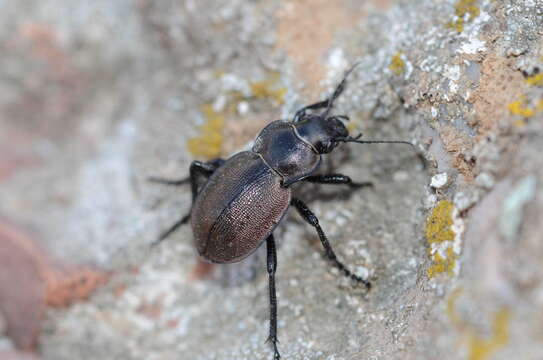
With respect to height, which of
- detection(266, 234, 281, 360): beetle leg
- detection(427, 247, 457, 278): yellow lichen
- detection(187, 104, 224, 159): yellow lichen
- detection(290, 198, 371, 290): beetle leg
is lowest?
detection(266, 234, 281, 360): beetle leg

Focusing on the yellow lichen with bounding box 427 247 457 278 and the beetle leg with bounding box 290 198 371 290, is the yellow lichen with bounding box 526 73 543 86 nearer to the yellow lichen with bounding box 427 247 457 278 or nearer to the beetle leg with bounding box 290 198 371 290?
the yellow lichen with bounding box 427 247 457 278

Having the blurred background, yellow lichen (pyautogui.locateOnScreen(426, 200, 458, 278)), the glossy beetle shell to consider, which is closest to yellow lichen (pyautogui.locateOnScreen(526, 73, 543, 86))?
the blurred background

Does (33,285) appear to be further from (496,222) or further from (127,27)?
(496,222)

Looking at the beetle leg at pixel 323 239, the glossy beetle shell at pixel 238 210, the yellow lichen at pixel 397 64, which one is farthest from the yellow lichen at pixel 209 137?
the yellow lichen at pixel 397 64

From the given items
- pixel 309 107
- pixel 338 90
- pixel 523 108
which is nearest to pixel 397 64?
pixel 338 90

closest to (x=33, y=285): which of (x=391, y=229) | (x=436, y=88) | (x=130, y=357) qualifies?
(x=130, y=357)

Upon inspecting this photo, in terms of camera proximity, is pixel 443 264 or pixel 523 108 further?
pixel 443 264

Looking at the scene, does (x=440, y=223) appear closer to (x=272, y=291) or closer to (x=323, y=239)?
(x=323, y=239)

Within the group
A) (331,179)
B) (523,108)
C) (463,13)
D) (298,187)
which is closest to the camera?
(523,108)
